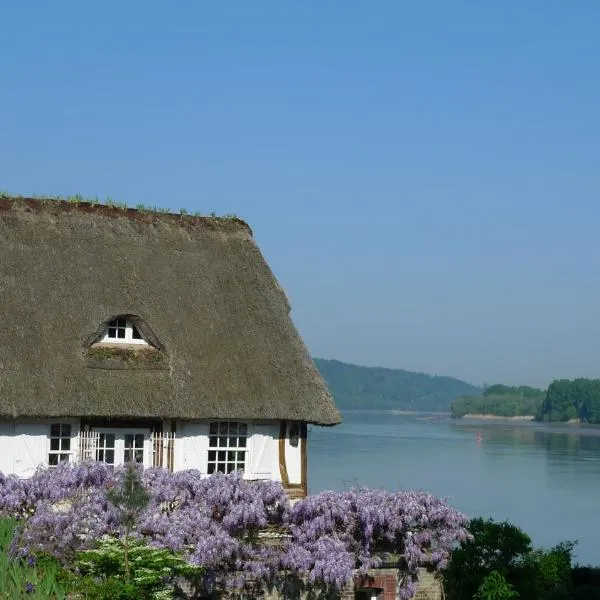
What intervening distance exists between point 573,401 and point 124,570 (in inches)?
6695

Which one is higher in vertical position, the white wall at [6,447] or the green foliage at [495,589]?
the white wall at [6,447]

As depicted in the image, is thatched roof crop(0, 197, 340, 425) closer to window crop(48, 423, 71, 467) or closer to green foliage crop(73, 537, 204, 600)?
window crop(48, 423, 71, 467)

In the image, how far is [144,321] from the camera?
22031 millimetres

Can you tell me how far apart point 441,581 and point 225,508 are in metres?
4.07

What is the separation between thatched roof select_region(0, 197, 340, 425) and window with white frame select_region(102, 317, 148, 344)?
0.21 metres

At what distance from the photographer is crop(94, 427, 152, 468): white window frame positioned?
21234 mm

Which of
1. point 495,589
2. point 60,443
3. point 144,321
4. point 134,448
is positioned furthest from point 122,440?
point 495,589

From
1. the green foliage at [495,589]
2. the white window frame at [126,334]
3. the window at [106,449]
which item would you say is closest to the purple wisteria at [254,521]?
the green foliage at [495,589]

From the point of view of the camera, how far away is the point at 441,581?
65.6ft

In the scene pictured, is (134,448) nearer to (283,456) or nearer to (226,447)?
(226,447)

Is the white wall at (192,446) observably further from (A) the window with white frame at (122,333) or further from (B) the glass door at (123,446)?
(A) the window with white frame at (122,333)

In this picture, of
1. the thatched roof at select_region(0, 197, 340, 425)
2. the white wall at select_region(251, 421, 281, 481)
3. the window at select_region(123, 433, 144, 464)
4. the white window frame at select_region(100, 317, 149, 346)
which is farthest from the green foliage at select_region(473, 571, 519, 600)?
the white window frame at select_region(100, 317, 149, 346)

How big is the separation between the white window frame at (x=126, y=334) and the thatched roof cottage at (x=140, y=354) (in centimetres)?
2

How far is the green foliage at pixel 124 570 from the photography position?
48.0 feet
